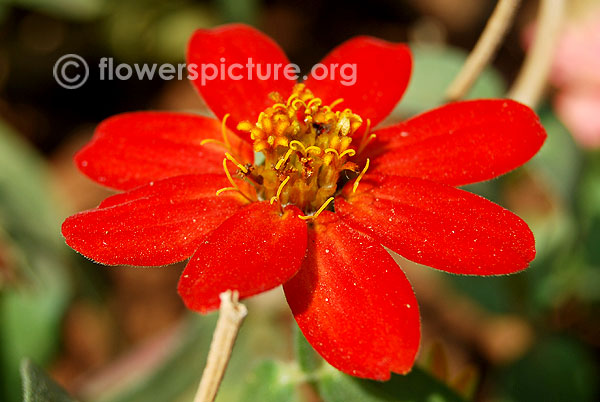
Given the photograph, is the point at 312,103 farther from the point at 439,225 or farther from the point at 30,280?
the point at 30,280

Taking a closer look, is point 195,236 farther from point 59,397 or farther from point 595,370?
point 595,370

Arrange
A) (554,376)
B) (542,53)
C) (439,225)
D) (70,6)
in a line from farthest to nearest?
(70,6) → (554,376) → (542,53) → (439,225)

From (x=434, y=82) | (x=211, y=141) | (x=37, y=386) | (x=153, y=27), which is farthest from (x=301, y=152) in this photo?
(x=153, y=27)

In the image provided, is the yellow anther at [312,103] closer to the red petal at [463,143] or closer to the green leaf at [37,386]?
the red petal at [463,143]

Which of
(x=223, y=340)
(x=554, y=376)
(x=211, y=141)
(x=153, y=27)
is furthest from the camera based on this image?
(x=153, y=27)

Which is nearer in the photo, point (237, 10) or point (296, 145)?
point (296, 145)

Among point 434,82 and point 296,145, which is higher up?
point 296,145

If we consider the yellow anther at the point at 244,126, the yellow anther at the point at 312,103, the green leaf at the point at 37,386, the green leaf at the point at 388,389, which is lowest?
the green leaf at the point at 388,389

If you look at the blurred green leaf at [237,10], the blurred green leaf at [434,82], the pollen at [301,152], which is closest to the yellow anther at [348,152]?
the pollen at [301,152]
